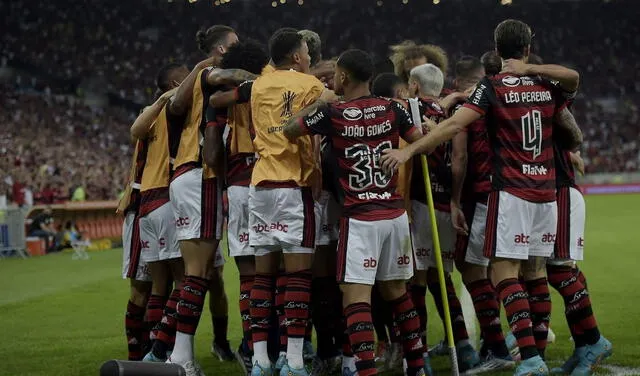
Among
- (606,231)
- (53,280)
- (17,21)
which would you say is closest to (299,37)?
(53,280)

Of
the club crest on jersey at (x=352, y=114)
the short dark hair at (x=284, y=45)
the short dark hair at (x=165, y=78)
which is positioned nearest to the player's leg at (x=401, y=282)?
the club crest on jersey at (x=352, y=114)

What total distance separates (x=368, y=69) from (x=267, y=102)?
87cm

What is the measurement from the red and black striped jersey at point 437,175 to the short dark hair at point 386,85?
1.19 feet

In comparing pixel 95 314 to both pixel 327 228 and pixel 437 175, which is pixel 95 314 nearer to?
pixel 327 228

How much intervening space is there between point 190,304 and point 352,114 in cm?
200

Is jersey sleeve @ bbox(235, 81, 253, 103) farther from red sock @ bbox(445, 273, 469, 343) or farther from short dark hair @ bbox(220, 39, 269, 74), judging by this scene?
red sock @ bbox(445, 273, 469, 343)

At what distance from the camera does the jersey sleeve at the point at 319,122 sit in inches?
267

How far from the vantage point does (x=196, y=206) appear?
25.1ft

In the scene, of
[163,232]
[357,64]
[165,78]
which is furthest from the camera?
[165,78]

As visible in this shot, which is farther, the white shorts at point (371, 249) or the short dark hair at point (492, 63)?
the short dark hair at point (492, 63)

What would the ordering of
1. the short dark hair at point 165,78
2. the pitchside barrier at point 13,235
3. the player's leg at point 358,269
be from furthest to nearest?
the pitchside barrier at point 13,235, the short dark hair at point 165,78, the player's leg at point 358,269

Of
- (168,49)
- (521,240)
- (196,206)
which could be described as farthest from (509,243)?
(168,49)

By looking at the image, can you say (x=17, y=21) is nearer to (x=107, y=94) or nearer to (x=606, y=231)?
A: (x=107, y=94)

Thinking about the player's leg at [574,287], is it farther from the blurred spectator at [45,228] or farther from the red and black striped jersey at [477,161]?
the blurred spectator at [45,228]
